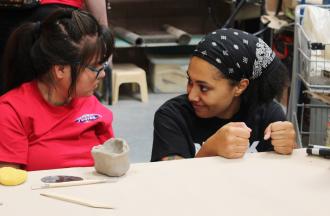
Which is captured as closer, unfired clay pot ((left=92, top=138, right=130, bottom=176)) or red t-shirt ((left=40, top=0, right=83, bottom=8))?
unfired clay pot ((left=92, top=138, right=130, bottom=176))

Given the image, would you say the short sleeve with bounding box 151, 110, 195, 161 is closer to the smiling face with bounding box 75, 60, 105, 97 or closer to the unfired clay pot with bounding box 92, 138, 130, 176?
the smiling face with bounding box 75, 60, 105, 97

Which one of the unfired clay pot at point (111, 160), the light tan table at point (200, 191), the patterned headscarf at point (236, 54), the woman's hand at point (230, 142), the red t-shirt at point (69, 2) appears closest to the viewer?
the light tan table at point (200, 191)

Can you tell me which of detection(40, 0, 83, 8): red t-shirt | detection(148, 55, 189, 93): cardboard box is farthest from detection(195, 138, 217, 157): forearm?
detection(148, 55, 189, 93): cardboard box

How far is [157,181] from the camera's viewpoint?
43.4 inches

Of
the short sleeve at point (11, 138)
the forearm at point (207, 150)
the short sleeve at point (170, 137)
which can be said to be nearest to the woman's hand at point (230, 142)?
the forearm at point (207, 150)

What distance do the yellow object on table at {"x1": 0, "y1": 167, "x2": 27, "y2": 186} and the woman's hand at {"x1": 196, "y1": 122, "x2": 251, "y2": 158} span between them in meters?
0.47

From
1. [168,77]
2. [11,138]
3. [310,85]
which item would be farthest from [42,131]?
[168,77]

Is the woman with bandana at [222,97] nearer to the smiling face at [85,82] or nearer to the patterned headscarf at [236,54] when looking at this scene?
the patterned headscarf at [236,54]

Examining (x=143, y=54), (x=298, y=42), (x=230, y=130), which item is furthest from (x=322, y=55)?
(x=143, y=54)

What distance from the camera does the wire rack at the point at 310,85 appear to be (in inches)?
86.3

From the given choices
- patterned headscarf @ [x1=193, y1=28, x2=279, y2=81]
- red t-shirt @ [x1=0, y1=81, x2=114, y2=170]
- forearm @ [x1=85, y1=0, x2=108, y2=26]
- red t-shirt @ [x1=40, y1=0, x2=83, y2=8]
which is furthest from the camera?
forearm @ [x1=85, y1=0, x2=108, y2=26]

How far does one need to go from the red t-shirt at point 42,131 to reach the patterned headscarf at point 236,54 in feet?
1.25

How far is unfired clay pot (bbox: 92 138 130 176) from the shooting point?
1.11 metres

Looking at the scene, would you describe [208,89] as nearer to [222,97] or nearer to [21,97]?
[222,97]
